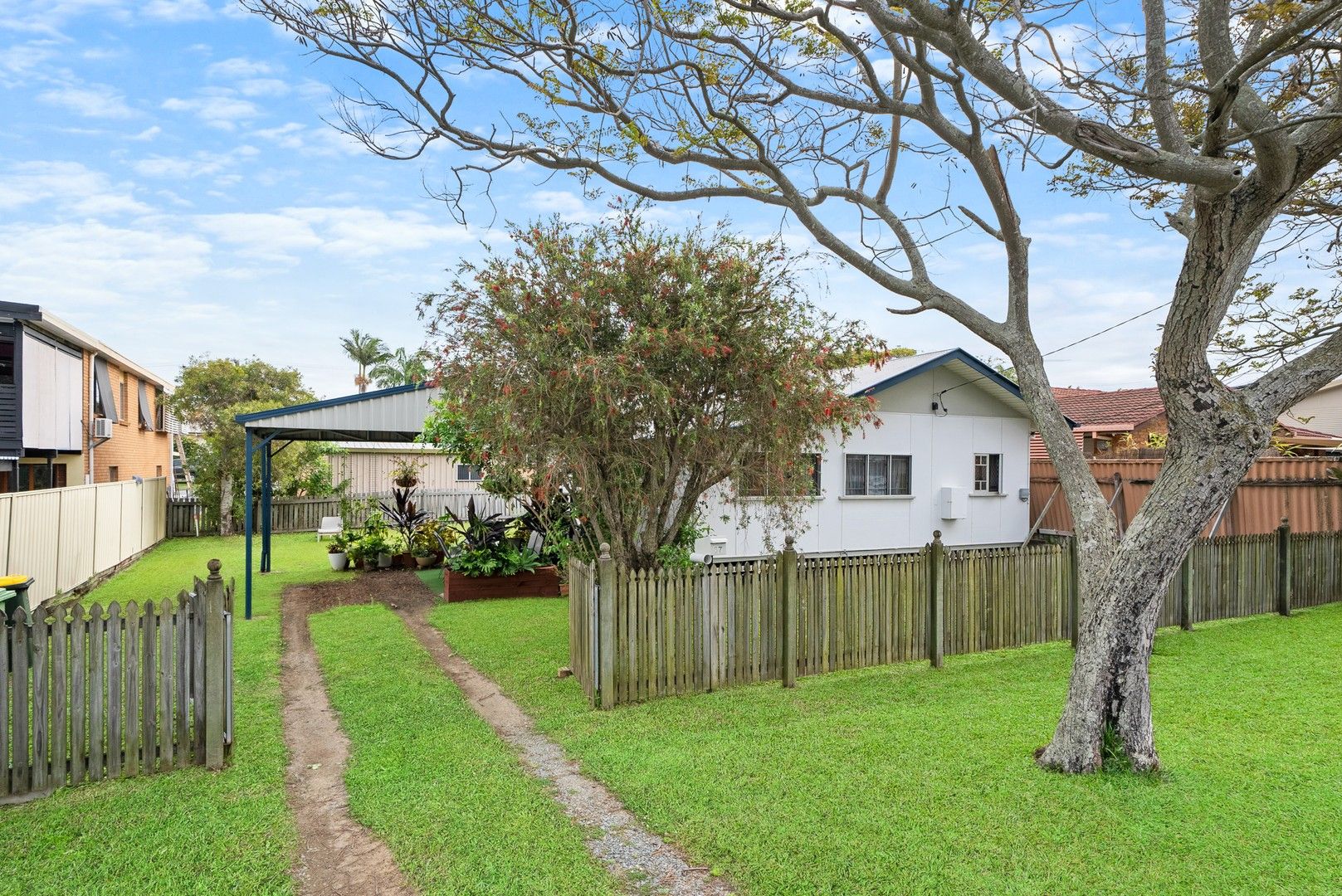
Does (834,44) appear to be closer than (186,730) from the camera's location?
No

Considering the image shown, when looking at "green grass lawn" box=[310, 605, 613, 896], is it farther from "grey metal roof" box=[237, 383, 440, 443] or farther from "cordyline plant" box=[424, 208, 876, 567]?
"grey metal roof" box=[237, 383, 440, 443]

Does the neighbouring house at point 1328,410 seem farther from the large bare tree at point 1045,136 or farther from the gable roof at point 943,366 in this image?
the large bare tree at point 1045,136

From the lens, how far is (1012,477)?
17.0 m

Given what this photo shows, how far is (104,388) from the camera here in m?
20.1

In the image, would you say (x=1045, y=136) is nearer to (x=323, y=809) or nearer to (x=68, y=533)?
(x=323, y=809)

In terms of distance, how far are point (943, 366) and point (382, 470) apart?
78.1 ft

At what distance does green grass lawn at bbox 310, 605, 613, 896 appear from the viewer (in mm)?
3996

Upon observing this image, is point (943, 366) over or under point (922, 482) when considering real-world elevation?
over

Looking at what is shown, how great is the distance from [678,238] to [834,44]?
237cm

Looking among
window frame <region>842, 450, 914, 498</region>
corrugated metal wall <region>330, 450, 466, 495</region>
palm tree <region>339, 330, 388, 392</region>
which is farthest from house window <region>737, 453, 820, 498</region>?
palm tree <region>339, 330, 388, 392</region>

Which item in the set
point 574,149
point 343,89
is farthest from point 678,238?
point 343,89

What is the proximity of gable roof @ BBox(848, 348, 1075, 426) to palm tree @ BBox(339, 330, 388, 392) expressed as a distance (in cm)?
5168

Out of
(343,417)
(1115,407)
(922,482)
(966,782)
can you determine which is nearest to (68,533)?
(343,417)

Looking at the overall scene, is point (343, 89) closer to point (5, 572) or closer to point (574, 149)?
point (574, 149)
